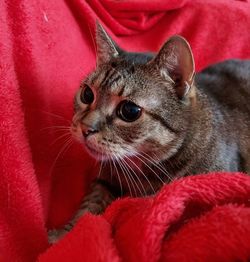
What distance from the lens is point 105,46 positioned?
124 cm

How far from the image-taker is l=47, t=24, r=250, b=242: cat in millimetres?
1097

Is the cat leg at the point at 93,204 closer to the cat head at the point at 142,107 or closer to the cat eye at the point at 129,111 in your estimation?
the cat head at the point at 142,107

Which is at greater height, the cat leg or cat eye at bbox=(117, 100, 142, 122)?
cat eye at bbox=(117, 100, 142, 122)

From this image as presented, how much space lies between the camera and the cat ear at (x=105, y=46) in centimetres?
123

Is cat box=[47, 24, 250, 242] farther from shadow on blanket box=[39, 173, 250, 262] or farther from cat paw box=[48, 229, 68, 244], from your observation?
shadow on blanket box=[39, 173, 250, 262]

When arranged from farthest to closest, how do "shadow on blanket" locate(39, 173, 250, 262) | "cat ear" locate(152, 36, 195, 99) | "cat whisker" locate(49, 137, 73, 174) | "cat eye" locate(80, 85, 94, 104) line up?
"cat whisker" locate(49, 137, 73, 174) < "cat eye" locate(80, 85, 94, 104) < "cat ear" locate(152, 36, 195, 99) < "shadow on blanket" locate(39, 173, 250, 262)

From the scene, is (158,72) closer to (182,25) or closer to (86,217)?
(86,217)

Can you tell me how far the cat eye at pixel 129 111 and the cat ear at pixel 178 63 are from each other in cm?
12

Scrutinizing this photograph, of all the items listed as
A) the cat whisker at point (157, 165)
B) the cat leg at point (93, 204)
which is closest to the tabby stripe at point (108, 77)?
the cat whisker at point (157, 165)

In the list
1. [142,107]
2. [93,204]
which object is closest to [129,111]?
[142,107]

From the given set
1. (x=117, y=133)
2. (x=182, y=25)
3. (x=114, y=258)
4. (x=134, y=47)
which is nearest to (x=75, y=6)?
(x=134, y=47)

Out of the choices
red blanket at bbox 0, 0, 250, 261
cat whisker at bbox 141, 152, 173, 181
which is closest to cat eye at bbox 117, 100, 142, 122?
cat whisker at bbox 141, 152, 173, 181

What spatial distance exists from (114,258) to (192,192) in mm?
211

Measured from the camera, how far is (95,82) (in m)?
1.18
